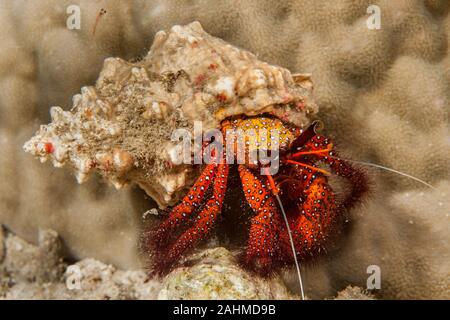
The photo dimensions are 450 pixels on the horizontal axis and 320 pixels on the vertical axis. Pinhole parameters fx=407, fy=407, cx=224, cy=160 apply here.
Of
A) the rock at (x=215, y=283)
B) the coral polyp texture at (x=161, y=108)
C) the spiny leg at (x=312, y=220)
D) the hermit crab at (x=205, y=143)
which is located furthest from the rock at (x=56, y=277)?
the spiny leg at (x=312, y=220)

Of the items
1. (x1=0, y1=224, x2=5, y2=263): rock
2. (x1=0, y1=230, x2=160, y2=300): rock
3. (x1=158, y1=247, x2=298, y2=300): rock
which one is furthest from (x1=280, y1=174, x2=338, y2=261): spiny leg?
(x1=0, y1=224, x2=5, y2=263): rock

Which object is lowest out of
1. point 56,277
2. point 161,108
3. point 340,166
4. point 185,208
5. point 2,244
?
point 56,277

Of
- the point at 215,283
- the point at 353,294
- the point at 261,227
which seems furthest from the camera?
the point at 353,294

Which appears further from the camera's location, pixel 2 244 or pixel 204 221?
pixel 2 244

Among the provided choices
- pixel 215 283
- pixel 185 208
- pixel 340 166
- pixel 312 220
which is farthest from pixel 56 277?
pixel 340 166

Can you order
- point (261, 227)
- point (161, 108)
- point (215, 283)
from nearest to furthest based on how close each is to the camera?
point (215, 283), point (161, 108), point (261, 227)

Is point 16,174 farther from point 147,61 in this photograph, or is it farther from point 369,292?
point 369,292

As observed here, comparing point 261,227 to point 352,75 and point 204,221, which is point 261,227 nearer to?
point 204,221
